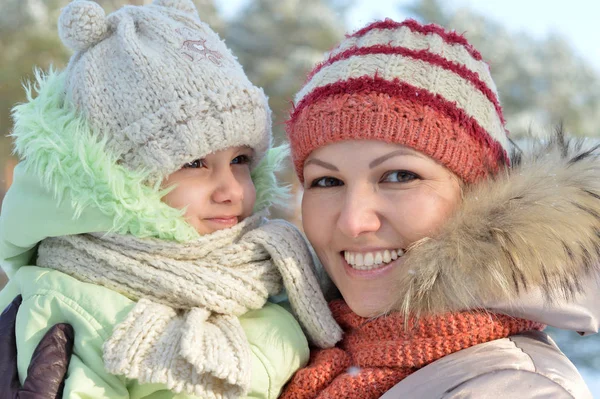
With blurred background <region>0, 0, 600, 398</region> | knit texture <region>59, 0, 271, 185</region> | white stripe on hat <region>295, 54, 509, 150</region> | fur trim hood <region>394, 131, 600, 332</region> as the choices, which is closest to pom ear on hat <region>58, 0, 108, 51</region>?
knit texture <region>59, 0, 271, 185</region>

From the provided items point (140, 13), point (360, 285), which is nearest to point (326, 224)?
point (360, 285)

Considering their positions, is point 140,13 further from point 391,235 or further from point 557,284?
point 557,284

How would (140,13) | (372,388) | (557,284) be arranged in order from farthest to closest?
1. (140,13)
2. (372,388)
3. (557,284)

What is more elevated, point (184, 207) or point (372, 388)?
point (184, 207)

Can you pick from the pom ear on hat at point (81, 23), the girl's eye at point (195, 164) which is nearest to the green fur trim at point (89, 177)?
the girl's eye at point (195, 164)

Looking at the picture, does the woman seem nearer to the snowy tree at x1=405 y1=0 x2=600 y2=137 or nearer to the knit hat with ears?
the knit hat with ears

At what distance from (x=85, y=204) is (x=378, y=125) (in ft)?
2.84

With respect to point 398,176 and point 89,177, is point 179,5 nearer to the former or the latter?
point 89,177

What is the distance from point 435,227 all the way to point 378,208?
0.17 metres

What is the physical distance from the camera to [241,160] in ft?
6.73

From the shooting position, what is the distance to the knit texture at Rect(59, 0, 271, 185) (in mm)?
1760

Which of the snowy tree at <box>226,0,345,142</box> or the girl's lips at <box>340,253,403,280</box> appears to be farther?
the snowy tree at <box>226,0,345,142</box>

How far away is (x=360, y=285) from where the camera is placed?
5.74ft

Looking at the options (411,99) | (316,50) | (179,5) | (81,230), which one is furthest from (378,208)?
(316,50)
